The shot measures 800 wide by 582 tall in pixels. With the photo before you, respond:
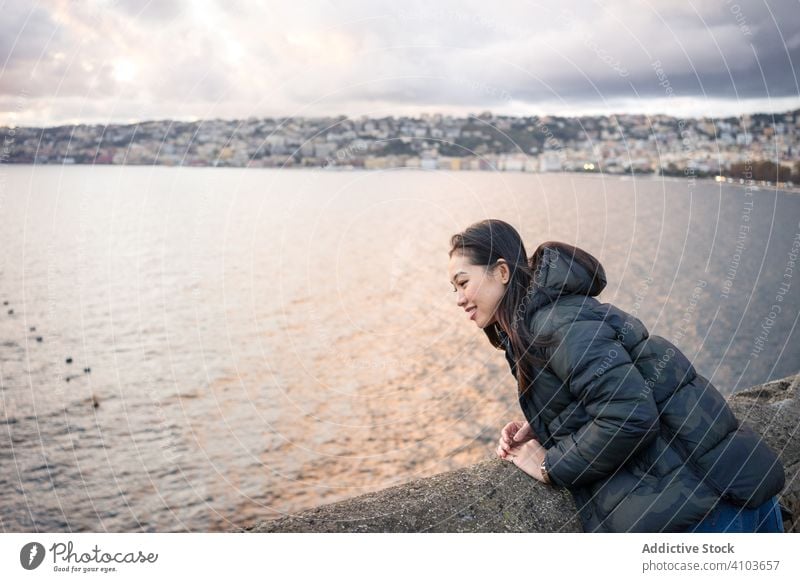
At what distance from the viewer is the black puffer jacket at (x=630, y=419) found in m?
2.79

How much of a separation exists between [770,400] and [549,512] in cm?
195

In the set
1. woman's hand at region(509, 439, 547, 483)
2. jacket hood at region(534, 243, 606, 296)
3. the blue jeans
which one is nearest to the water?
the blue jeans

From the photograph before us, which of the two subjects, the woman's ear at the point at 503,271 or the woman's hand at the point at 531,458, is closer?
the woman's ear at the point at 503,271

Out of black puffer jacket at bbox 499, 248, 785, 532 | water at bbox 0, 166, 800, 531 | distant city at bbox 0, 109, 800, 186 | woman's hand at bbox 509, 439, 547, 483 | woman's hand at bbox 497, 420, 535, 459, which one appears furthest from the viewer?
water at bbox 0, 166, 800, 531

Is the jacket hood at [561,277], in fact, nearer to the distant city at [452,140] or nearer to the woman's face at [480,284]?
the woman's face at [480,284]

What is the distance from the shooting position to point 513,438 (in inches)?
138

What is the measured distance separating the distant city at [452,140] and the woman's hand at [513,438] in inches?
162

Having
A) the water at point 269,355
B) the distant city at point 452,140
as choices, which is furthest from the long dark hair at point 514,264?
the distant city at point 452,140

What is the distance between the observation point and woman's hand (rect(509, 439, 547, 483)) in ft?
10.9

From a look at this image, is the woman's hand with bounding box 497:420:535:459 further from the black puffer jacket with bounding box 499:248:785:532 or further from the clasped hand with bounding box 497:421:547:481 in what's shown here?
the black puffer jacket with bounding box 499:248:785:532

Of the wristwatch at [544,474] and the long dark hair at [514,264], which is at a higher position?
the long dark hair at [514,264]

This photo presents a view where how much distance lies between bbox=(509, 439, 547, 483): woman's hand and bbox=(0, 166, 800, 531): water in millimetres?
3261

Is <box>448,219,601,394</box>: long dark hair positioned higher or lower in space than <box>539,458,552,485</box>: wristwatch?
higher
